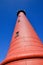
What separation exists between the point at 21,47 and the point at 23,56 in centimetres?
102

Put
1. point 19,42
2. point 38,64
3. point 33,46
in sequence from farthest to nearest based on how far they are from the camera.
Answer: point 19,42
point 33,46
point 38,64

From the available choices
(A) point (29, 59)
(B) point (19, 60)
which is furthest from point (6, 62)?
(A) point (29, 59)

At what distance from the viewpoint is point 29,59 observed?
259 inches

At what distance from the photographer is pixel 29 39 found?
26.7ft

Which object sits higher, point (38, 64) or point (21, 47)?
point (21, 47)

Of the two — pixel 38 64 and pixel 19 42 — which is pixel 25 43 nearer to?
pixel 19 42

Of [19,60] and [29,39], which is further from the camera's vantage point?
[29,39]

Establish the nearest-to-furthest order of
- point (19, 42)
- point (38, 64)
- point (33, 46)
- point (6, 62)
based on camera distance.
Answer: point (38, 64)
point (6, 62)
point (33, 46)
point (19, 42)

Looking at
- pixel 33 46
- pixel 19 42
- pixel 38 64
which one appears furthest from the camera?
pixel 19 42

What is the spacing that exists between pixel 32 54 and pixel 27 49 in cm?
67

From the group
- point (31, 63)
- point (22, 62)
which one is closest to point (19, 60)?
point (22, 62)

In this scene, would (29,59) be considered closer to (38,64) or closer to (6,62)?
(38,64)

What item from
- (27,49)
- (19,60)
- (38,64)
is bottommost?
(38,64)

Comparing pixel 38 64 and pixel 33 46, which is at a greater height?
pixel 33 46
